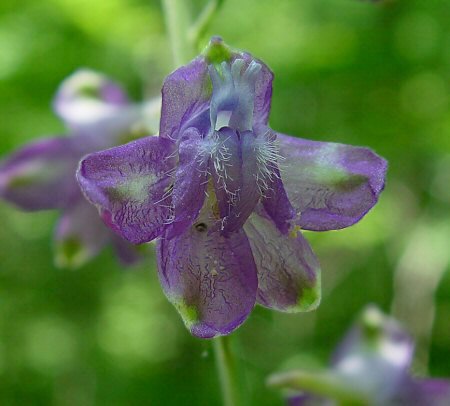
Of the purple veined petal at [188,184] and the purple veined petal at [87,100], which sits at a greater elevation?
the purple veined petal at [188,184]

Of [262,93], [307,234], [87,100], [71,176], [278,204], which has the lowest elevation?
[307,234]

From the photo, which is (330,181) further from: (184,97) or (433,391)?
(433,391)

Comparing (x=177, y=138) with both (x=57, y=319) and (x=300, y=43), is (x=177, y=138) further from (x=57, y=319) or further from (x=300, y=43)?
(x=57, y=319)

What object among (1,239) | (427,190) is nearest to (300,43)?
(427,190)

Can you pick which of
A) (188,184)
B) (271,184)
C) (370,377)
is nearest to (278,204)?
(271,184)

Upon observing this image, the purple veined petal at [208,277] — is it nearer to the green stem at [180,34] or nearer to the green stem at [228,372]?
the green stem at [228,372]

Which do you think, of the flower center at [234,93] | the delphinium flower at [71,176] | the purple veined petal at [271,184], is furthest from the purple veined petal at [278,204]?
the delphinium flower at [71,176]

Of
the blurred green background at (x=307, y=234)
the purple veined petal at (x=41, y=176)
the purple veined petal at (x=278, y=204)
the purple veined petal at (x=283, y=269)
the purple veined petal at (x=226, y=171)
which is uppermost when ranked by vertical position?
the purple veined petal at (x=226, y=171)

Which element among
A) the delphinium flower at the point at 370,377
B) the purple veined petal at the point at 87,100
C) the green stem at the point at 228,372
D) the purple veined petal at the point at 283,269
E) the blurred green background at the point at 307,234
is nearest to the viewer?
the purple veined petal at the point at 283,269
